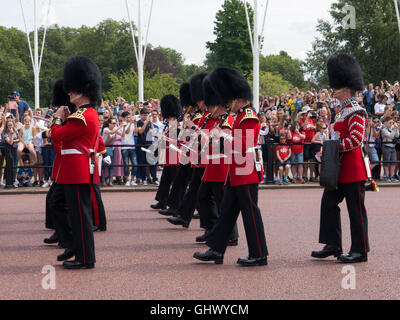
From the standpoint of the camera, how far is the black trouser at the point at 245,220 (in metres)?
6.21

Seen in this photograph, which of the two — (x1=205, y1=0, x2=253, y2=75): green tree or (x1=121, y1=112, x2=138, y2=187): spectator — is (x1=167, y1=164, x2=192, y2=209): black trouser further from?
(x1=205, y1=0, x2=253, y2=75): green tree

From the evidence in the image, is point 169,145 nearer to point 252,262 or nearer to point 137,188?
point 252,262

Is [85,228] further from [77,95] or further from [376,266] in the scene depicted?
[376,266]

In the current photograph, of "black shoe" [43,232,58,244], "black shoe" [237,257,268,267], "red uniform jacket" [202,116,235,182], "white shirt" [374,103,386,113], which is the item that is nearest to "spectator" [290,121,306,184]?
"white shirt" [374,103,386,113]

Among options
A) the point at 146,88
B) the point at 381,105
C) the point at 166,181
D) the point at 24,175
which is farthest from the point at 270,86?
the point at 166,181

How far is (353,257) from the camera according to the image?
637 centimetres

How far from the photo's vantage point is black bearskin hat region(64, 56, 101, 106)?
20.8 feet

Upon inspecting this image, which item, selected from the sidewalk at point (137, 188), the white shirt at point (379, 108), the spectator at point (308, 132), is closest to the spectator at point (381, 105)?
the white shirt at point (379, 108)

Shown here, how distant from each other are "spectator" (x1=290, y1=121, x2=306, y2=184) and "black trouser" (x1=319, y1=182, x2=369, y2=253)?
8825 millimetres

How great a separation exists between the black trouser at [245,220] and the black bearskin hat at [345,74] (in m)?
1.30

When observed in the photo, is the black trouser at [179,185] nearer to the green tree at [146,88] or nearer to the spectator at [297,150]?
the spectator at [297,150]

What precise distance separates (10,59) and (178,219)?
57.4m

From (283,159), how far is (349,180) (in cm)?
898
